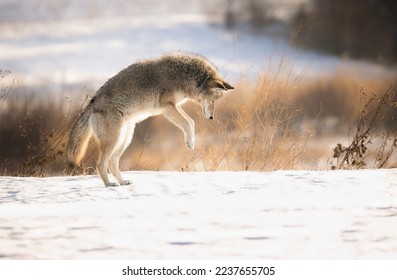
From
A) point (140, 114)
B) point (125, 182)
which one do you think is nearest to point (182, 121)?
point (140, 114)

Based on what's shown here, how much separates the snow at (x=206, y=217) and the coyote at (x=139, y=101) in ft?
1.20

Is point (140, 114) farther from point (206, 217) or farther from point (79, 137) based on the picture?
point (206, 217)

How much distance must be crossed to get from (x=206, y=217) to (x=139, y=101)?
2.06m

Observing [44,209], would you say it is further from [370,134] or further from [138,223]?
[370,134]

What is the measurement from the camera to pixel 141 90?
611 cm

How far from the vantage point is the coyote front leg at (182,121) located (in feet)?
20.4

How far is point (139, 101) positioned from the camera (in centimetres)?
608

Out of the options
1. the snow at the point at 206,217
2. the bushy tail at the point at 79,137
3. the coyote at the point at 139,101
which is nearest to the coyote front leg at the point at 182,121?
the coyote at the point at 139,101

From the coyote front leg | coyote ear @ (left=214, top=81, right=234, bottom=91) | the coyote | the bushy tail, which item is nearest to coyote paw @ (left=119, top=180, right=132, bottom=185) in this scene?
the coyote

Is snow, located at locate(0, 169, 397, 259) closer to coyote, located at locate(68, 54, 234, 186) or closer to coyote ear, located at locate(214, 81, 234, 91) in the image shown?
coyote, located at locate(68, 54, 234, 186)

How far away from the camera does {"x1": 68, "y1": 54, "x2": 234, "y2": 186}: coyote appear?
19.0ft

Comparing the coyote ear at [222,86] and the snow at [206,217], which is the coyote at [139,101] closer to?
the coyote ear at [222,86]

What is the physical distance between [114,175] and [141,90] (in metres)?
0.88

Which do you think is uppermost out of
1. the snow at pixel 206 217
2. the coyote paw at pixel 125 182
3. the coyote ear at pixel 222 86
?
the coyote ear at pixel 222 86
